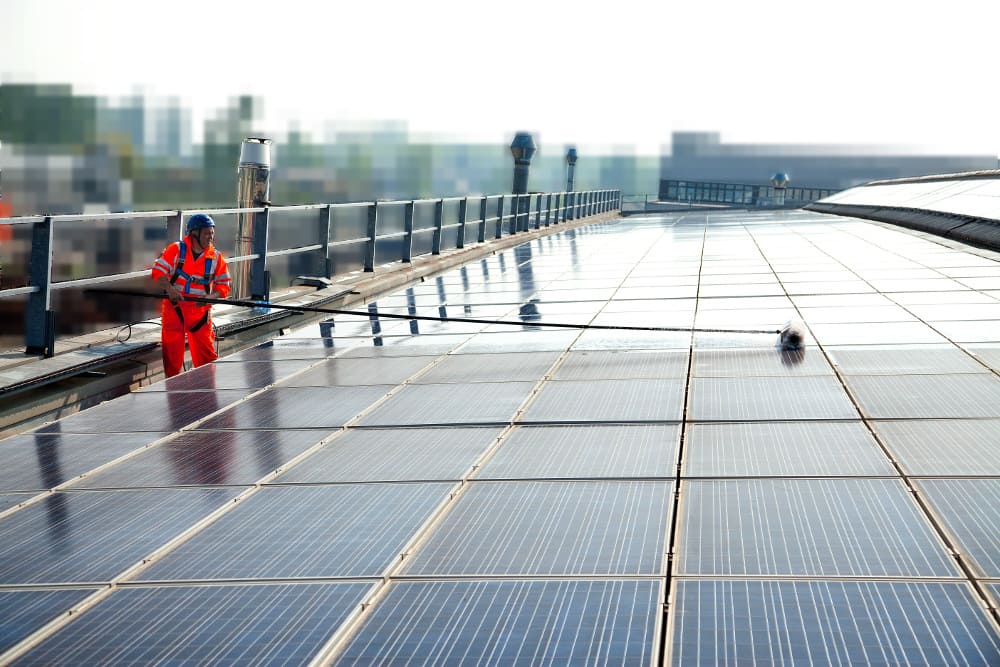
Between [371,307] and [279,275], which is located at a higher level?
[371,307]

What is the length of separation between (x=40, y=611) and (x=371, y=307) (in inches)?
399

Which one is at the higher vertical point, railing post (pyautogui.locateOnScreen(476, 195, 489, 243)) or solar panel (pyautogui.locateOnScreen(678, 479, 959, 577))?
railing post (pyautogui.locateOnScreen(476, 195, 489, 243))

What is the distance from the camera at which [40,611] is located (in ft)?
13.7

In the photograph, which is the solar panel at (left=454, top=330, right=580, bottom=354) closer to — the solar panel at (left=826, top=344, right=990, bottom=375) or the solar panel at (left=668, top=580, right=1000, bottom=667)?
the solar panel at (left=826, top=344, right=990, bottom=375)

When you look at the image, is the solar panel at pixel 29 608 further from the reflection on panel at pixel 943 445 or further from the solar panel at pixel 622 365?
the solar panel at pixel 622 365

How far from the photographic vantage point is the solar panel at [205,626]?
371cm

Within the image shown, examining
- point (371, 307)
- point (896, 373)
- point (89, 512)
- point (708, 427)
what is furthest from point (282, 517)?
point (371, 307)

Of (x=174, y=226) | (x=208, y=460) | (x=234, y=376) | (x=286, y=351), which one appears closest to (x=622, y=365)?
(x=234, y=376)

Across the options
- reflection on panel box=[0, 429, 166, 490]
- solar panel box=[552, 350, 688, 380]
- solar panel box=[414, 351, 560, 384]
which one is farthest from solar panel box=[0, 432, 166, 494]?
solar panel box=[552, 350, 688, 380]

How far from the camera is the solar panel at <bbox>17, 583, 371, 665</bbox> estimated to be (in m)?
3.71

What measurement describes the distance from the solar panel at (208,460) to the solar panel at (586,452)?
1.26m

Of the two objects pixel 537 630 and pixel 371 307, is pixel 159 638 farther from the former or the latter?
pixel 371 307

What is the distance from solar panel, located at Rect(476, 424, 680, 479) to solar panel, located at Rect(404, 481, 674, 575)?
226 millimetres

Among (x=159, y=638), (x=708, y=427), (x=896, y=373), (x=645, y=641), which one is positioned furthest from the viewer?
(x=896, y=373)
